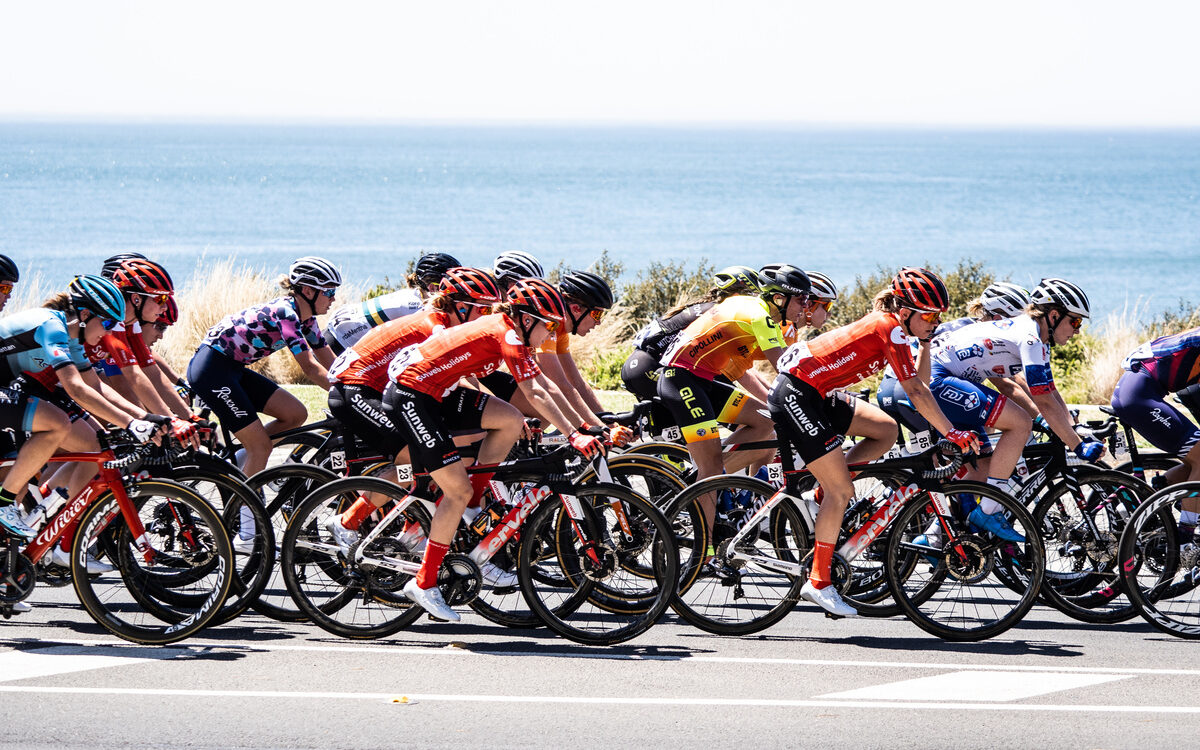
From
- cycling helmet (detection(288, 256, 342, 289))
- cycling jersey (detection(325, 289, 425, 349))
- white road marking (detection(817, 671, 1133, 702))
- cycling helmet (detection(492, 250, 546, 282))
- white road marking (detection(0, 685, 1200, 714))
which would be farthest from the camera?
cycling jersey (detection(325, 289, 425, 349))

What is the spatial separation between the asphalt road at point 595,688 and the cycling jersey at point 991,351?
69.5 inches

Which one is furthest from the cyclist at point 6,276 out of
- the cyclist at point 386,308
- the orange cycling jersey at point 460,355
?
the orange cycling jersey at point 460,355

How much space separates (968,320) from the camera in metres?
10.6

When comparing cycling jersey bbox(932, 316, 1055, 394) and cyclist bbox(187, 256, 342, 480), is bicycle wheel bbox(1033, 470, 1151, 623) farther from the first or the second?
cyclist bbox(187, 256, 342, 480)

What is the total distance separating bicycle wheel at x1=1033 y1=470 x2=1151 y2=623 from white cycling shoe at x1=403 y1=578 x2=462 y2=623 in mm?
3587

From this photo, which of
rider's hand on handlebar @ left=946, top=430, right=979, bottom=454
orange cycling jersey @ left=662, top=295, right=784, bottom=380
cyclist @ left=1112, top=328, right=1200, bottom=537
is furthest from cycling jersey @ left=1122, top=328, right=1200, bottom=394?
orange cycling jersey @ left=662, top=295, right=784, bottom=380

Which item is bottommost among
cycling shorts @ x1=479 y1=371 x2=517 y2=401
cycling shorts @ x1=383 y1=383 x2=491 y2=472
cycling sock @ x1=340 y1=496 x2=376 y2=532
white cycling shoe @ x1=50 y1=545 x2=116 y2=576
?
white cycling shoe @ x1=50 y1=545 x2=116 y2=576

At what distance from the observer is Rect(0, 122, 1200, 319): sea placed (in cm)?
6341

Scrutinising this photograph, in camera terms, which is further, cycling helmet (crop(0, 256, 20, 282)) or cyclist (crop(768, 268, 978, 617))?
cycling helmet (crop(0, 256, 20, 282))

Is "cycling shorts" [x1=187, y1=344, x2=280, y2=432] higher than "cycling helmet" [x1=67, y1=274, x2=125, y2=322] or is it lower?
lower

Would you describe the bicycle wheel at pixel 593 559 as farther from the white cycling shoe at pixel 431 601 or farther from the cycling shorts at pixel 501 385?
the cycling shorts at pixel 501 385

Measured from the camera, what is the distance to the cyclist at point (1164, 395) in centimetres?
941

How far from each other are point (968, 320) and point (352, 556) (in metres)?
4.96

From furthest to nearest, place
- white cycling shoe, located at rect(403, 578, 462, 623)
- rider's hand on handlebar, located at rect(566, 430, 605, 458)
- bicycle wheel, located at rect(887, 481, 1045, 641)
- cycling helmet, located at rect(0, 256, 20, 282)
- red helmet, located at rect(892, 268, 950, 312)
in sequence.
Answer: cycling helmet, located at rect(0, 256, 20, 282)
red helmet, located at rect(892, 268, 950, 312)
bicycle wheel, located at rect(887, 481, 1045, 641)
white cycling shoe, located at rect(403, 578, 462, 623)
rider's hand on handlebar, located at rect(566, 430, 605, 458)
